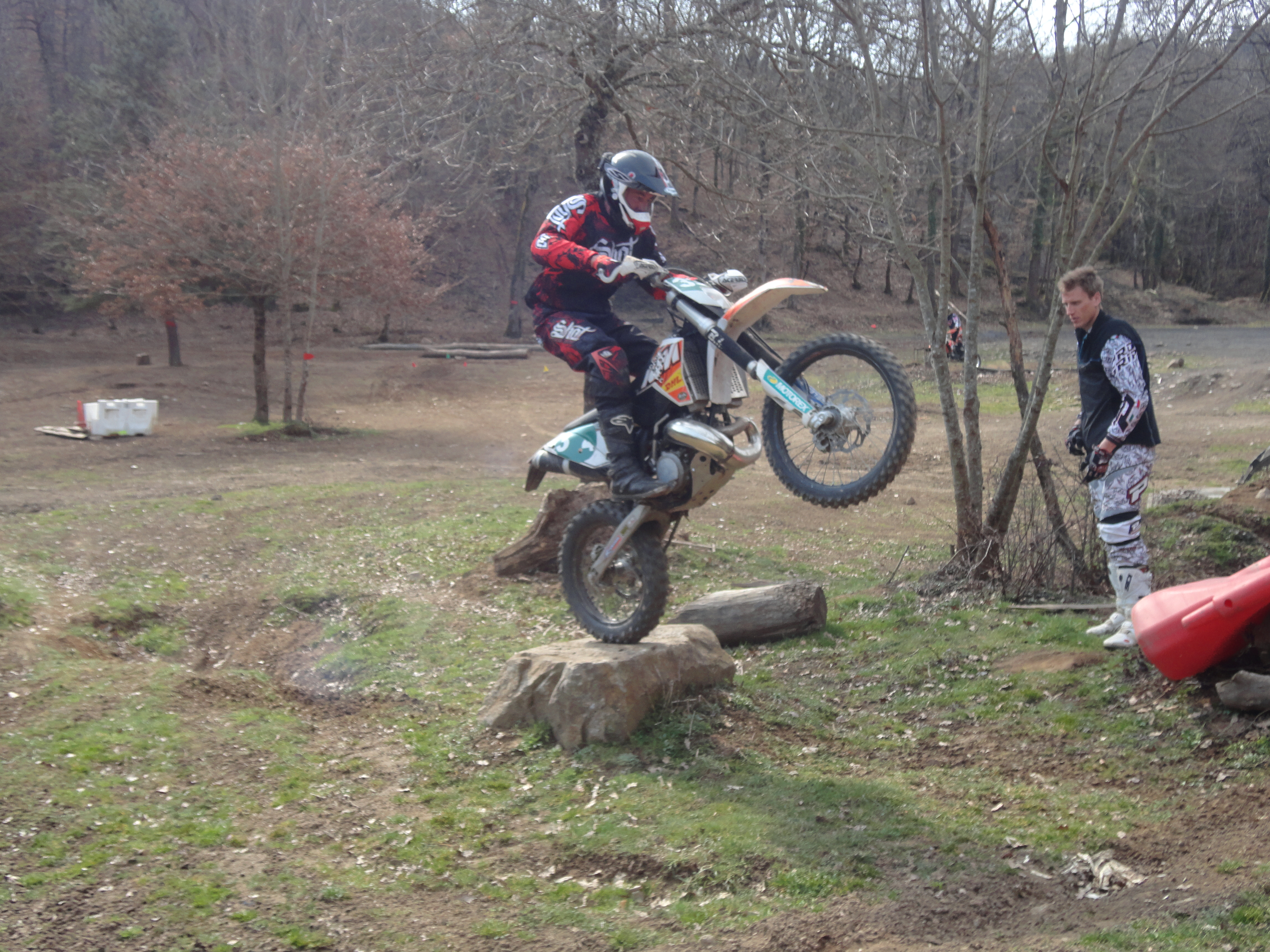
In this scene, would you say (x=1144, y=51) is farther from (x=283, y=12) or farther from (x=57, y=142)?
(x=57, y=142)

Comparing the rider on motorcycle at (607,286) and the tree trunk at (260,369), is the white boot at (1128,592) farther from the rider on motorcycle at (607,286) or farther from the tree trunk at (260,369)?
the tree trunk at (260,369)

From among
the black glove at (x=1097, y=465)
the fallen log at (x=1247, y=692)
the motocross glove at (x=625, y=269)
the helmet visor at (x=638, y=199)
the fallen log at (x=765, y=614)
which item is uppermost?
the helmet visor at (x=638, y=199)

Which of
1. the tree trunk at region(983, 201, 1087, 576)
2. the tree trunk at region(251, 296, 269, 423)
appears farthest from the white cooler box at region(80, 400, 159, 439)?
the tree trunk at region(983, 201, 1087, 576)

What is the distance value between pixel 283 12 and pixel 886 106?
762 inches

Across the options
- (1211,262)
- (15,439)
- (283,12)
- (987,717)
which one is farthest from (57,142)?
(1211,262)

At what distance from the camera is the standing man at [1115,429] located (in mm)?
6008

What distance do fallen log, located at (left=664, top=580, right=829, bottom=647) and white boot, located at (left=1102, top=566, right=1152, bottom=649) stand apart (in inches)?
87.9

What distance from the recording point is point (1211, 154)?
128 feet

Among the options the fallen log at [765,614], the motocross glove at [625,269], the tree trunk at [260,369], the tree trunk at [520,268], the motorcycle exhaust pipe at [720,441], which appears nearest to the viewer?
the motorcycle exhaust pipe at [720,441]

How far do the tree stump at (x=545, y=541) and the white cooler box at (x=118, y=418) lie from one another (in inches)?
495

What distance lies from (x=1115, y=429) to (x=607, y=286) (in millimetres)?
3153

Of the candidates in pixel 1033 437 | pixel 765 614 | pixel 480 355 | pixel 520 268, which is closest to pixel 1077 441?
pixel 1033 437

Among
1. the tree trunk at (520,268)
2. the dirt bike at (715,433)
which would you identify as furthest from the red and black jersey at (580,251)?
the tree trunk at (520,268)

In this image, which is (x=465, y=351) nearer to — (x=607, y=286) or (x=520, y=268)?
(x=520, y=268)
